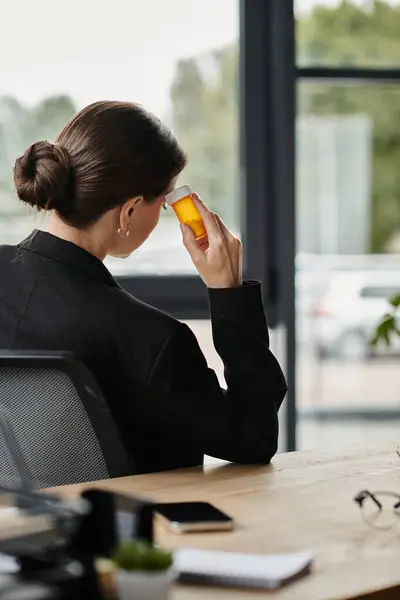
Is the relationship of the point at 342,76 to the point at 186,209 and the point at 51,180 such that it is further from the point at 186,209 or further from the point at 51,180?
the point at 51,180

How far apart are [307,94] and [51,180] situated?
2131 mm

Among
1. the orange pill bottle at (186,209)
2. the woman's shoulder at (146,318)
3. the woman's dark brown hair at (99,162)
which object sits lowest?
the woman's shoulder at (146,318)

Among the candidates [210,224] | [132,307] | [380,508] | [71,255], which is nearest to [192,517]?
[380,508]

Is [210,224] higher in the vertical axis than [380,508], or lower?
higher

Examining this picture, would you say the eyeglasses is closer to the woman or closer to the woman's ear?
the woman

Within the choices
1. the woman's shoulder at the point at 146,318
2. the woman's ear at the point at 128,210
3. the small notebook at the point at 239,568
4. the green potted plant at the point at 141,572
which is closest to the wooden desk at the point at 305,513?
the small notebook at the point at 239,568

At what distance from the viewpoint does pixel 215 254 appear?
1.79 m

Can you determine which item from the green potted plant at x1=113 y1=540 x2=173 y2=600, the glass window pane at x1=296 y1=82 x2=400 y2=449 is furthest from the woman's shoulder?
the glass window pane at x1=296 y1=82 x2=400 y2=449

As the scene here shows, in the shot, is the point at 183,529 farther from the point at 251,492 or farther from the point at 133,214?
the point at 133,214

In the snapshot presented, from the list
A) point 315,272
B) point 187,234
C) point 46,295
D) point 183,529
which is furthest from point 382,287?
point 183,529

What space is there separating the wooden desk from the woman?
0.28 feet

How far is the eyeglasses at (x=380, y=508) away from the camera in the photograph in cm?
139

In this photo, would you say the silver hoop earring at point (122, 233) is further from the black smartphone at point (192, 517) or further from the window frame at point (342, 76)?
the window frame at point (342, 76)

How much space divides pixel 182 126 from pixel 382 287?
38.1 inches
